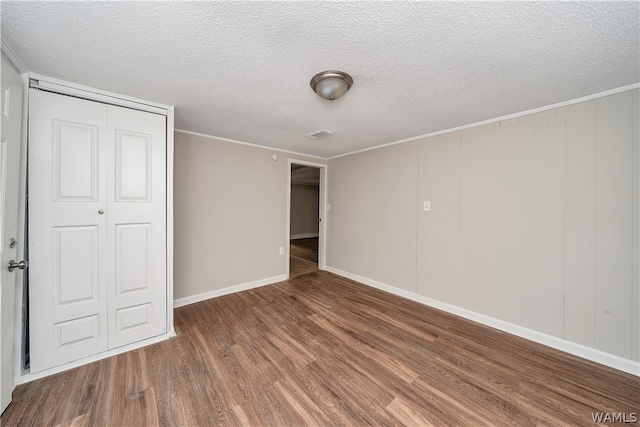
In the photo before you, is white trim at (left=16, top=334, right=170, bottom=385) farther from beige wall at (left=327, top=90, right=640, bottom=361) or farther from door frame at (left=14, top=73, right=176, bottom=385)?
beige wall at (left=327, top=90, right=640, bottom=361)

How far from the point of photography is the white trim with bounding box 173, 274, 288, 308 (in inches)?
113

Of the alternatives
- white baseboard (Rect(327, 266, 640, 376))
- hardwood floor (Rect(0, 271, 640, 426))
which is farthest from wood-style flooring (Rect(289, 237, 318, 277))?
hardwood floor (Rect(0, 271, 640, 426))

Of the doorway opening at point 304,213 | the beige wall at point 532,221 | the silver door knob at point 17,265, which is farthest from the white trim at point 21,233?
the doorway opening at point 304,213

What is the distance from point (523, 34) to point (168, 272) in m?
3.15

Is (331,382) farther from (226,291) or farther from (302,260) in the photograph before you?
A: (302,260)

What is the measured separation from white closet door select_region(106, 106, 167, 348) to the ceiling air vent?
1606 mm

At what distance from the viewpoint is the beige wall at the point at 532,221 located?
1815mm

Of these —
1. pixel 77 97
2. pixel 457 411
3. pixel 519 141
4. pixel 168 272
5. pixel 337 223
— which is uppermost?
pixel 77 97

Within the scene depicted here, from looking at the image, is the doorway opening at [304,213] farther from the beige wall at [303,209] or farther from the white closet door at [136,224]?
the white closet door at [136,224]

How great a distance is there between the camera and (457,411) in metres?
1.43

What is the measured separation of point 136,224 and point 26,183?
2.25 feet

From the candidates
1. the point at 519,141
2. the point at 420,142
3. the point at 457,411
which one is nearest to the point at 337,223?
the point at 420,142

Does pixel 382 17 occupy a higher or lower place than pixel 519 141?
higher

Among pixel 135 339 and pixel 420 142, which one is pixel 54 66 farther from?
pixel 420 142
